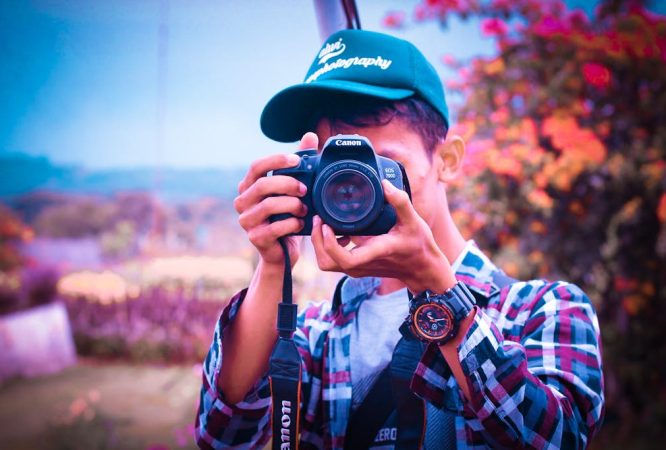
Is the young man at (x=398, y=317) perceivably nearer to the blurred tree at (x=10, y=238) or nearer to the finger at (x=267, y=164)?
the finger at (x=267, y=164)

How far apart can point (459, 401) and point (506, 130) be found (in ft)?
8.78

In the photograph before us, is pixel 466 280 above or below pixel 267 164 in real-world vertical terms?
below

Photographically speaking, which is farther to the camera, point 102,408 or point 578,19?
point 102,408

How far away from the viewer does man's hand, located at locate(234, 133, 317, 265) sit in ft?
3.88

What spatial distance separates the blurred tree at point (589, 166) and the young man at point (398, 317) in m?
2.03

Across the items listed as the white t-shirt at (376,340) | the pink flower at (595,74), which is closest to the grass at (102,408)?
the white t-shirt at (376,340)

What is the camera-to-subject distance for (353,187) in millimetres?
1149

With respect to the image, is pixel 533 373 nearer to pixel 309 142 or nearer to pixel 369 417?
pixel 369 417

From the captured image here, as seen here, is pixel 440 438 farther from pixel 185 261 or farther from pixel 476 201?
pixel 185 261

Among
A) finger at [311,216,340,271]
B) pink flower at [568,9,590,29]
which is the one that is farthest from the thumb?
pink flower at [568,9,590,29]

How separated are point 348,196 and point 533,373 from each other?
572mm

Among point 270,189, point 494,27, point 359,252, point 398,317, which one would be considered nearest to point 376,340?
point 398,317

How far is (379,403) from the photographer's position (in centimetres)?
125

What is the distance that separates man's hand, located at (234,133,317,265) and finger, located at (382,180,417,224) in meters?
0.26
